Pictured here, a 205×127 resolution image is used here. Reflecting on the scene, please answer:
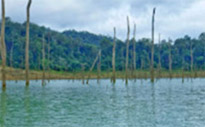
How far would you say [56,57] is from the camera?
4973 inches

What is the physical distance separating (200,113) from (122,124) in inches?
238

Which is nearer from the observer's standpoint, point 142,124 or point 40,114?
point 142,124

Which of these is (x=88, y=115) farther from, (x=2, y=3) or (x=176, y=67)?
(x=176, y=67)

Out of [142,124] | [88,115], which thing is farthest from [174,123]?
[88,115]

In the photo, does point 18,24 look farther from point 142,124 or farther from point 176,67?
point 142,124

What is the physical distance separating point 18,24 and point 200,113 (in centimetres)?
12570

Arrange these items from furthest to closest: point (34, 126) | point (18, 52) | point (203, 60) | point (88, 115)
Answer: point (203, 60) < point (18, 52) < point (88, 115) < point (34, 126)

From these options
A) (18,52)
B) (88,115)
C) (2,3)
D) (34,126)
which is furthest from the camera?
(18,52)

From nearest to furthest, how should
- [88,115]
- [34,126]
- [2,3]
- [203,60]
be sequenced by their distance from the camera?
1. [34,126]
2. [88,115]
3. [2,3]
4. [203,60]

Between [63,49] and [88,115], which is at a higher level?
[63,49]

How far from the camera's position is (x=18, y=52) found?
12456cm

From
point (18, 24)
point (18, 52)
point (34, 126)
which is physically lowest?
point (34, 126)

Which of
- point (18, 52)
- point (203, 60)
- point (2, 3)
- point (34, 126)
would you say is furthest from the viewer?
point (203, 60)

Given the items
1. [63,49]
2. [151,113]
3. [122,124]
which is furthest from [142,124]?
[63,49]
